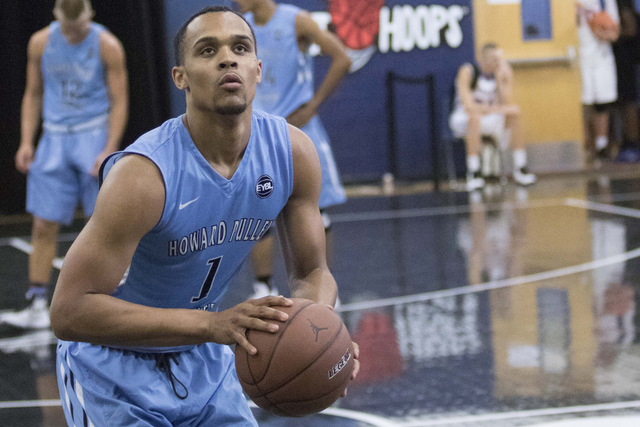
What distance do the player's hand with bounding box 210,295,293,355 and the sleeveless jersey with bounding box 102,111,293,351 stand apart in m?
0.24

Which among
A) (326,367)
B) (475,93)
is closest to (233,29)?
(326,367)

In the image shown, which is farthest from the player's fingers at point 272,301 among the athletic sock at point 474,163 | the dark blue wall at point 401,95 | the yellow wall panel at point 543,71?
the yellow wall panel at point 543,71

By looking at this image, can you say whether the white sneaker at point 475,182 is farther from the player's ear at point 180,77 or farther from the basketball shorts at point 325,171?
the player's ear at point 180,77

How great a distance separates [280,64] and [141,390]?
2.67 metres

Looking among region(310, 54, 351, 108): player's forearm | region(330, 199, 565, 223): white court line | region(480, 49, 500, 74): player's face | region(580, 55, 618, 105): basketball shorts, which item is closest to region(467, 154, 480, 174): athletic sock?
region(480, 49, 500, 74): player's face

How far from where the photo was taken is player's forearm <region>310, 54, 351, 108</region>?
4.18 metres

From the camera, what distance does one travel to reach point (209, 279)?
6.27 ft

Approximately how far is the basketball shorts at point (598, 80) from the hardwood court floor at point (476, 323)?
4280 millimetres

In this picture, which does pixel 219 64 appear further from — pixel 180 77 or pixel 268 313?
pixel 268 313

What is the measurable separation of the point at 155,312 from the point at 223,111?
47 centimetres

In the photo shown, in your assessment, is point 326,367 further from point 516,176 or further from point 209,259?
point 516,176

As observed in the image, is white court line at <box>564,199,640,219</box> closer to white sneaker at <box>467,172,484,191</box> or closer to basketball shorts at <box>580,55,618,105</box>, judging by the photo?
white sneaker at <box>467,172,484,191</box>

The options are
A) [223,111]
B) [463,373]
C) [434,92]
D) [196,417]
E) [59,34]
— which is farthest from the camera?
[434,92]

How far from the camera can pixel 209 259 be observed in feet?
6.07
